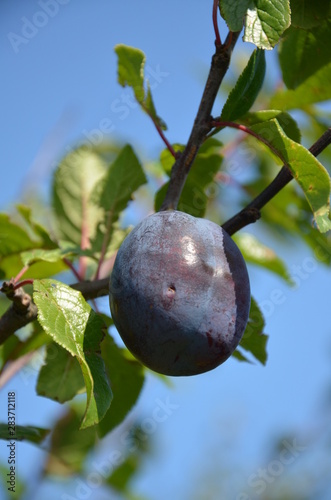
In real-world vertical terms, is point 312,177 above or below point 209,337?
above

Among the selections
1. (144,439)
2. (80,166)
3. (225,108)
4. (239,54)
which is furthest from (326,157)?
(144,439)

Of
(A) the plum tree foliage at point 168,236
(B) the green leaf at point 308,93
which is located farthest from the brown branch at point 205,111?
(B) the green leaf at point 308,93

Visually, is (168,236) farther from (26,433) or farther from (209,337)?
(26,433)

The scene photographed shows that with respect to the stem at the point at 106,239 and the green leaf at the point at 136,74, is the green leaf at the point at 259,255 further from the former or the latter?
the green leaf at the point at 136,74

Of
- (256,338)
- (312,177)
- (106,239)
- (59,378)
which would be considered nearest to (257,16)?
(312,177)

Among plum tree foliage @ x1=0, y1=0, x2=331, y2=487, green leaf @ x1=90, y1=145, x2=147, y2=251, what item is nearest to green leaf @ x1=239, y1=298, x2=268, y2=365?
plum tree foliage @ x1=0, y1=0, x2=331, y2=487

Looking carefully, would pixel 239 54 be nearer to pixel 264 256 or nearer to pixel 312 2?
pixel 264 256

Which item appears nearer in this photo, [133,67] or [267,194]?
[267,194]
